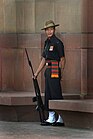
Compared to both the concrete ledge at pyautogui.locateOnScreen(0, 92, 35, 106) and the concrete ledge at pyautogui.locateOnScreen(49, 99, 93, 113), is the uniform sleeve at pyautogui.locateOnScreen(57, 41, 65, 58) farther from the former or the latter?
the concrete ledge at pyautogui.locateOnScreen(0, 92, 35, 106)

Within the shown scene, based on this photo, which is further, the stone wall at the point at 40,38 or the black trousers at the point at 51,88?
the stone wall at the point at 40,38

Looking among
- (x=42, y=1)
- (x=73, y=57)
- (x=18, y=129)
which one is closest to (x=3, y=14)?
(x=42, y=1)

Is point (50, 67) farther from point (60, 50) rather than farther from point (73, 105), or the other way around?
point (73, 105)

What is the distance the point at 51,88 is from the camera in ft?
37.2

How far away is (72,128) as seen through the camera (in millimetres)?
10992

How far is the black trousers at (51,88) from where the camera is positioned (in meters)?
11.3

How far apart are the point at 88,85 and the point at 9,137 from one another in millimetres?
2727

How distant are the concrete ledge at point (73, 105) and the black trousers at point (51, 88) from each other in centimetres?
33

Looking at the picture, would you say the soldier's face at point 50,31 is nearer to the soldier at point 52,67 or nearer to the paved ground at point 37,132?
the soldier at point 52,67

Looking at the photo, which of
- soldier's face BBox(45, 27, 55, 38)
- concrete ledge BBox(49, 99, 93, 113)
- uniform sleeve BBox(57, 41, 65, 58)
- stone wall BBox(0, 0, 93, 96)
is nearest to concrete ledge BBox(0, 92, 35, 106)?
concrete ledge BBox(49, 99, 93, 113)

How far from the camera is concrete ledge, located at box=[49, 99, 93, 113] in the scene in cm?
1053

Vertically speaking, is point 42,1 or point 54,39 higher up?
point 42,1

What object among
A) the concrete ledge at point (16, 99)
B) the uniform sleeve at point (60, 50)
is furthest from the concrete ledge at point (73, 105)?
the uniform sleeve at point (60, 50)

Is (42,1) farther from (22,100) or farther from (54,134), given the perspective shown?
(54,134)
